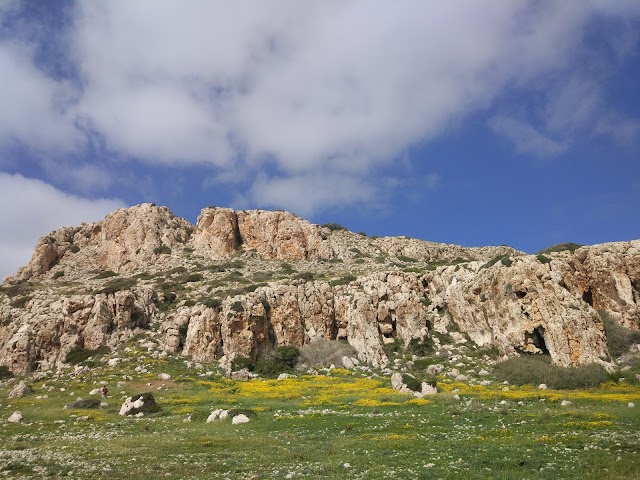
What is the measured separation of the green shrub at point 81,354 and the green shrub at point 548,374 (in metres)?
45.5

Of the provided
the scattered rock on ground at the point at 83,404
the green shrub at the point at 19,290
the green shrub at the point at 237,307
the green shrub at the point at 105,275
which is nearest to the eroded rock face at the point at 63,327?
the green shrub at the point at 237,307

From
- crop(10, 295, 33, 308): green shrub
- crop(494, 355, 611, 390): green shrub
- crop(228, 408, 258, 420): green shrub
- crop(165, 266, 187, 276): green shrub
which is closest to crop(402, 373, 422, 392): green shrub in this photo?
crop(494, 355, 611, 390): green shrub

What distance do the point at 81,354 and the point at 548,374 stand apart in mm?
51443

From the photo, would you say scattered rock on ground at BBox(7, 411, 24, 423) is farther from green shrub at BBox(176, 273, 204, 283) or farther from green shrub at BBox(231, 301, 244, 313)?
green shrub at BBox(176, 273, 204, 283)

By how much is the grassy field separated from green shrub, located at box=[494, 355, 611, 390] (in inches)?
81.2

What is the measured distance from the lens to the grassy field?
16.5 m

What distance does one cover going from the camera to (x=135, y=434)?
1035 inches

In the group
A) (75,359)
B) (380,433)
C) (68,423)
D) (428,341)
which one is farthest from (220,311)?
(380,433)

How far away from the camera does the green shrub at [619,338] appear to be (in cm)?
4730

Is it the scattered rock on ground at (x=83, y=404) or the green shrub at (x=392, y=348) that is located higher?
the green shrub at (x=392, y=348)

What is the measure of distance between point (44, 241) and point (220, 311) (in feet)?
235

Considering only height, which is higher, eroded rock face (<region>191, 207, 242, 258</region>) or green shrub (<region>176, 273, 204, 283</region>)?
eroded rock face (<region>191, 207, 242, 258</region>)

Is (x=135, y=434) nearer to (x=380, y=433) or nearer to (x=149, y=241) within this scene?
(x=380, y=433)

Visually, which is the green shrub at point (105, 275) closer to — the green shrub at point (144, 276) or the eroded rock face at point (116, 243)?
the eroded rock face at point (116, 243)
